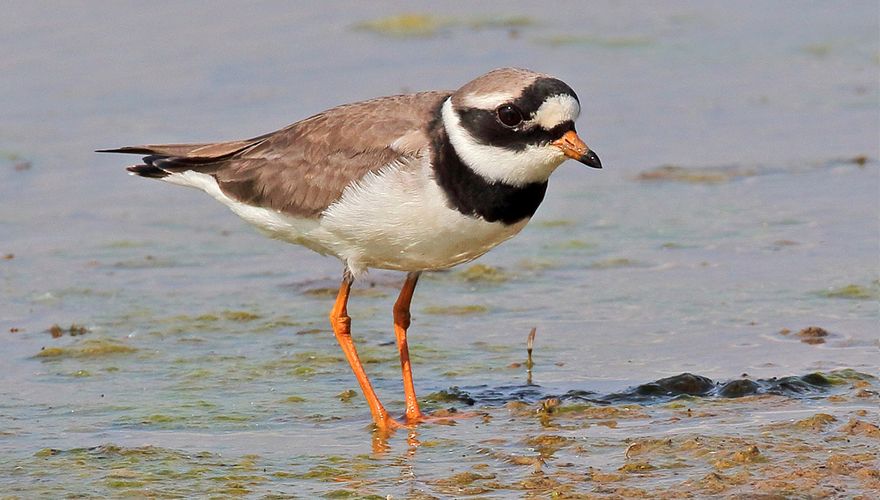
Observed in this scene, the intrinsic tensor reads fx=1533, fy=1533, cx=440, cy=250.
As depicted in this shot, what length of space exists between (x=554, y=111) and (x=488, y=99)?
307 mm

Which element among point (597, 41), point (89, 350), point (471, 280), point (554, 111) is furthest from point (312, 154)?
point (597, 41)

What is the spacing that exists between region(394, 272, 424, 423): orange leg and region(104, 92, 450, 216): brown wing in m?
0.71

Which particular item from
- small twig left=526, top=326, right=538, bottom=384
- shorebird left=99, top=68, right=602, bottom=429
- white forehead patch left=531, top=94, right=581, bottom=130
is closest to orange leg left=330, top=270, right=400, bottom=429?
shorebird left=99, top=68, right=602, bottom=429

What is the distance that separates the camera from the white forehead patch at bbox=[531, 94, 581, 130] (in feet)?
21.4

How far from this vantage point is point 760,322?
8.20 m

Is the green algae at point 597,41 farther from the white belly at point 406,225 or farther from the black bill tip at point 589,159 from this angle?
the black bill tip at point 589,159

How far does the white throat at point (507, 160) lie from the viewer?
6.58 meters

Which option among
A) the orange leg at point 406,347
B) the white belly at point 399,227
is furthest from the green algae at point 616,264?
the white belly at point 399,227

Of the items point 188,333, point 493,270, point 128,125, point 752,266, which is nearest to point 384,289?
point 493,270

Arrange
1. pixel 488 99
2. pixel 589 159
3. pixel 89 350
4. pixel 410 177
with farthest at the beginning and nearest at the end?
1. pixel 89 350
2. pixel 410 177
3. pixel 488 99
4. pixel 589 159

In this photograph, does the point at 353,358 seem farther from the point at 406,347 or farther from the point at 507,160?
the point at 507,160

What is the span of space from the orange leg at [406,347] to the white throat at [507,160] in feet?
3.54

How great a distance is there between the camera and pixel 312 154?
24.2 ft

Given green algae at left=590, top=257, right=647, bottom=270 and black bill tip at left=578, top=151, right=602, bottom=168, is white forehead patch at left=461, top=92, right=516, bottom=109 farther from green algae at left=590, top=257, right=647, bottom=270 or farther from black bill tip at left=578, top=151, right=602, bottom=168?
green algae at left=590, top=257, right=647, bottom=270
